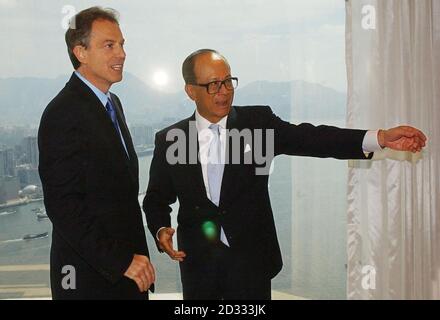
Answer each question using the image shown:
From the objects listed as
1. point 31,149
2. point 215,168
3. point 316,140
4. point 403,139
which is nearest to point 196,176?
point 215,168

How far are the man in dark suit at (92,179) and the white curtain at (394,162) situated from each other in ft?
3.39

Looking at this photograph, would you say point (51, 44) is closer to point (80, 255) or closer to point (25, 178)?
point (25, 178)

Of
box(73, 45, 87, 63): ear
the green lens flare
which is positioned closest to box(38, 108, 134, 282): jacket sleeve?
box(73, 45, 87, 63): ear

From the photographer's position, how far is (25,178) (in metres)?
2.34

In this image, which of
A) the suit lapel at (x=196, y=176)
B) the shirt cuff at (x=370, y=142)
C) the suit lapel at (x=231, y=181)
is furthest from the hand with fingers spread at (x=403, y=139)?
the suit lapel at (x=196, y=176)

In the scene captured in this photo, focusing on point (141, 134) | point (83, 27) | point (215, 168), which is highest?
point (83, 27)

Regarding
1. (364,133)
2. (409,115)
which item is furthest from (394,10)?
(364,133)

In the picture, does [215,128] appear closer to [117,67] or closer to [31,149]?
[117,67]

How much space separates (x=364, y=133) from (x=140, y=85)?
1057 mm

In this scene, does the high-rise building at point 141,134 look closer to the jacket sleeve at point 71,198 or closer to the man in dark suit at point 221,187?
the man in dark suit at point 221,187

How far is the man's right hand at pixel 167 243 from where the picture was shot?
1837 mm

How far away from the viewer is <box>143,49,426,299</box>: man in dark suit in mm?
1857

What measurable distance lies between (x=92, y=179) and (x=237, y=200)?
Result: 0.52 meters

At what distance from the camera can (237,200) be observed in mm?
1858
